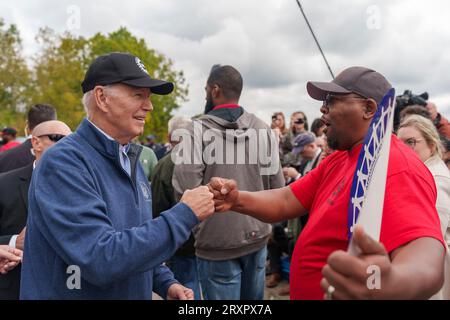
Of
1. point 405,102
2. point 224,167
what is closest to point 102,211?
point 224,167

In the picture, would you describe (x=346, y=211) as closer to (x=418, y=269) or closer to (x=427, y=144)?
(x=418, y=269)

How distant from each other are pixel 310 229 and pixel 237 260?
1644mm

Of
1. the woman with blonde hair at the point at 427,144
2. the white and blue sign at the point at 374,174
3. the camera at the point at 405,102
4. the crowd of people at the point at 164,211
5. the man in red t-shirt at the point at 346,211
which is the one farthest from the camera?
the camera at the point at 405,102

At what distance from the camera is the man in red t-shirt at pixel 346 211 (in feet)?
3.76

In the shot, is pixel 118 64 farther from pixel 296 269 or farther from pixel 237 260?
pixel 237 260

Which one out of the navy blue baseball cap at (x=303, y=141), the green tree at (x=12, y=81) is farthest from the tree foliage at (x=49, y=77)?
the navy blue baseball cap at (x=303, y=141)

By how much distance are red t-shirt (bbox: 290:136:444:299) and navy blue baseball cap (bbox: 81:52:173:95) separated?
1022 mm

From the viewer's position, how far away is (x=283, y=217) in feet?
8.55

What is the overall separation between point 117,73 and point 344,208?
1241 mm

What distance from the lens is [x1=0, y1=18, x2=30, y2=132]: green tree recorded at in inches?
1183

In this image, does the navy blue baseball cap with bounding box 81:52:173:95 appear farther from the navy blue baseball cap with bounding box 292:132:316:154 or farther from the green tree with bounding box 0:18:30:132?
the green tree with bounding box 0:18:30:132

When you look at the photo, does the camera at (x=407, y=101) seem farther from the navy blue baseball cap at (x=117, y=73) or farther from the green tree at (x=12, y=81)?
the green tree at (x=12, y=81)
